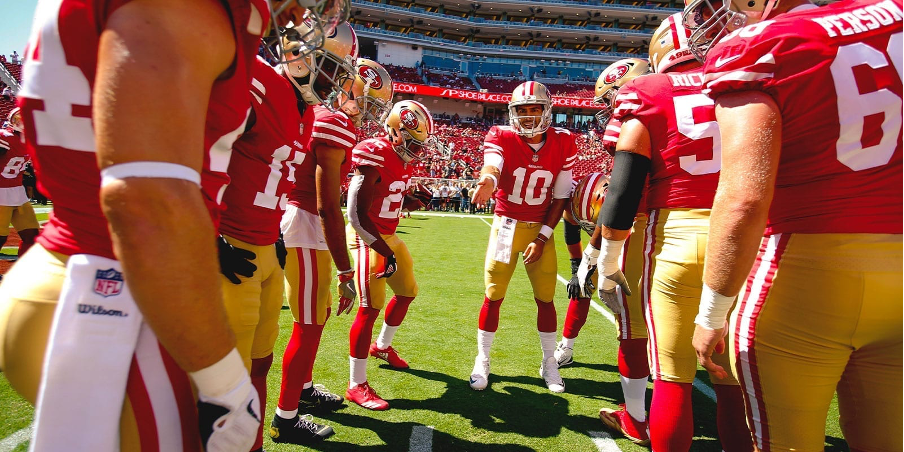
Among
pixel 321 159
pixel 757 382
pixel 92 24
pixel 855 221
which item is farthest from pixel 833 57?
pixel 321 159

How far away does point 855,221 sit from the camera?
123cm

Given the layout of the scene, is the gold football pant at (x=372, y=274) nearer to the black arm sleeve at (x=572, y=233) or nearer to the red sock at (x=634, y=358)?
the red sock at (x=634, y=358)

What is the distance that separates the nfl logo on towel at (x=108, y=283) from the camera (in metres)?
1.01

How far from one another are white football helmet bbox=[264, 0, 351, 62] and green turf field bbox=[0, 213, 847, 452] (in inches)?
90.1

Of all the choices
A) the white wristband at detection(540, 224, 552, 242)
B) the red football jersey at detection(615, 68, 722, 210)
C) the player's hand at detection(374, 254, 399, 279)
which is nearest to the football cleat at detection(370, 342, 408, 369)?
the player's hand at detection(374, 254, 399, 279)

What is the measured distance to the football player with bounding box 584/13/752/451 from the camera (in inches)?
83.6

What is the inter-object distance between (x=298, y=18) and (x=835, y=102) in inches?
53.8

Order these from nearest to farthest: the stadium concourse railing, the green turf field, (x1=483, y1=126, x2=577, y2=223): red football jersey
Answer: the green turf field → (x1=483, y1=126, x2=577, y2=223): red football jersey → the stadium concourse railing

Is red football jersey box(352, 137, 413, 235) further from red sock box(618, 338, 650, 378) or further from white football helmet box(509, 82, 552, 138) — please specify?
red sock box(618, 338, 650, 378)

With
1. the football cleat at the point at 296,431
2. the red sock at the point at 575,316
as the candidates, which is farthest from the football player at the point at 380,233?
the red sock at the point at 575,316

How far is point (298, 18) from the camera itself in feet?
4.24

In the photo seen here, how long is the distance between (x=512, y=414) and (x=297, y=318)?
1.58 m

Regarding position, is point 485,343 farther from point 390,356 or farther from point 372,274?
point 372,274

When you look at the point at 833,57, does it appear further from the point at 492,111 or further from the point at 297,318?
the point at 492,111
